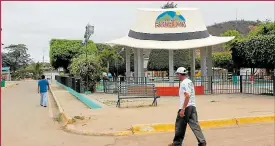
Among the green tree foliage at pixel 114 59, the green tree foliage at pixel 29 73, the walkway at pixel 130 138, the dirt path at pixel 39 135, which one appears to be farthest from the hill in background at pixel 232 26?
the walkway at pixel 130 138

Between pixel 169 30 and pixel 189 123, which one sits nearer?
pixel 189 123

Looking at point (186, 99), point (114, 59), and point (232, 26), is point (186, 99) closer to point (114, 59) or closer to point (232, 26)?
point (114, 59)

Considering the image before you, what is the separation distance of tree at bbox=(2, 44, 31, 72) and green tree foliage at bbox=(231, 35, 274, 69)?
3947 inches

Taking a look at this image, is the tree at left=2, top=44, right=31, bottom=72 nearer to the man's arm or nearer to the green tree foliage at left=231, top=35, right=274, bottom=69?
the green tree foliage at left=231, top=35, right=274, bottom=69

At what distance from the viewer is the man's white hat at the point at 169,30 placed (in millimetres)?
23109

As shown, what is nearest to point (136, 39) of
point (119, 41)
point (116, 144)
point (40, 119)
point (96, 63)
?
point (119, 41)

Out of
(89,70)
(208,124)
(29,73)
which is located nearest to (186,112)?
(208,124)

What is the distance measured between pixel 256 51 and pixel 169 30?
5596 mm

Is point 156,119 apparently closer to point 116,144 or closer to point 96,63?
point 116,144

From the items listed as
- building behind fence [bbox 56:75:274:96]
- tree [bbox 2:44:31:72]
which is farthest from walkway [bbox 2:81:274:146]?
tree [bbox 2:44:31:72]

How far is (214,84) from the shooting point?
81.3ft

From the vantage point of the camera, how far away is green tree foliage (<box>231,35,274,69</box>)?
64.1 feet

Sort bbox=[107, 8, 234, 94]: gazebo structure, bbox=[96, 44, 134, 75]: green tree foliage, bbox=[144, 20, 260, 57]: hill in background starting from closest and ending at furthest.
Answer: bbox=[107, 8, 234, 94]: gazebo structure, bbox=[96, 44, 134, 75]: green tree foliage, bbox=[144, 20, 260, 57]: hill in background

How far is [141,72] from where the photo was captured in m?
24.4
